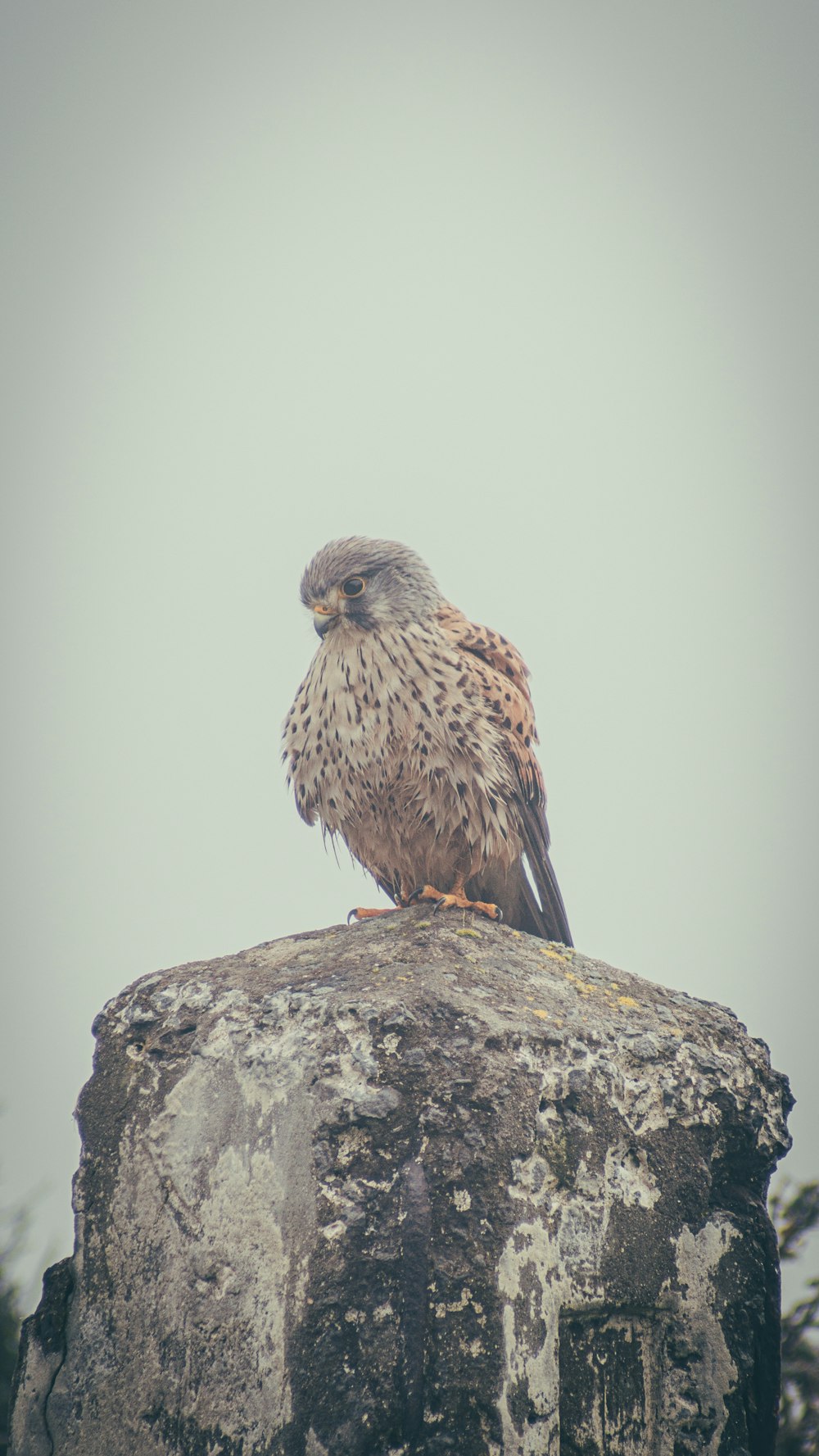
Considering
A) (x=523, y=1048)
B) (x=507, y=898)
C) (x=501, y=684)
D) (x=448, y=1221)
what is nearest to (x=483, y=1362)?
(x=448, y=1221)

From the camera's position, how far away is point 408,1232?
2.56 metres

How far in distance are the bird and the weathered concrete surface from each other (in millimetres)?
1058

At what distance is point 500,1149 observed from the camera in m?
2.72

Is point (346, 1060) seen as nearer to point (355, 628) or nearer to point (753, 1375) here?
point (753, 1375)

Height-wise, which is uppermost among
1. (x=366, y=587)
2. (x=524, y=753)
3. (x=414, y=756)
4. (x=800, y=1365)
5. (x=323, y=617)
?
(x=366, y=587)

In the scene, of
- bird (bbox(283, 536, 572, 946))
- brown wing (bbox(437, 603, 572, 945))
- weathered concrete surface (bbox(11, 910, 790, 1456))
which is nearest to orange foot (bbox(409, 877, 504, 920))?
bird (bbox(283, 536, 572, 946))

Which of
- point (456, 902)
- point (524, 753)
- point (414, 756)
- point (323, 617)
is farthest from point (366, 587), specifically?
point (456, 902)

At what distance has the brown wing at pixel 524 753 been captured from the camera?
4.41m

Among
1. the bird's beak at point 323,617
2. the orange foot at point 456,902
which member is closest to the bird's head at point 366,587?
the bird's beak at point 323,617

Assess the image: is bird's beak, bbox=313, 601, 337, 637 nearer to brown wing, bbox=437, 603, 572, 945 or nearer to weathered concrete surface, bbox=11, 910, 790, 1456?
brown wing, bbox=437, 603, 572, 945

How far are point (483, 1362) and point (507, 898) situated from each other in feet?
6.99

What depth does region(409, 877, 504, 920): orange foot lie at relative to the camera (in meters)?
3.88

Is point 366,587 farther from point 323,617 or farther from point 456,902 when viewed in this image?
point 456,902

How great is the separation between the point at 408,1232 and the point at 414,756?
1989mm
